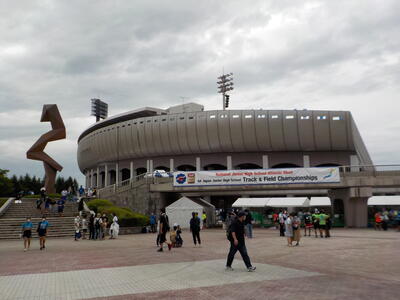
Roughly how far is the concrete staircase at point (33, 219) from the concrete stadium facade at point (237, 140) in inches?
1098

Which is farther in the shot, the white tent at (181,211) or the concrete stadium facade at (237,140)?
the concrete stadium facade at (237,140)

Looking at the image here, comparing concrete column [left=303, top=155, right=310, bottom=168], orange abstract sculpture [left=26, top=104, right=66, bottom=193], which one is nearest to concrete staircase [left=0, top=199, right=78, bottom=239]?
orange abstract sculpture [left=26, top=104, right=66, bottom=193]

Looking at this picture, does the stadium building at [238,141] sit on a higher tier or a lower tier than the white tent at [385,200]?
higher

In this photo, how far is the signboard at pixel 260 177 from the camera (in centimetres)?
3225

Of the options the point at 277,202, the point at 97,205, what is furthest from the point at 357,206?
the point at 97,205

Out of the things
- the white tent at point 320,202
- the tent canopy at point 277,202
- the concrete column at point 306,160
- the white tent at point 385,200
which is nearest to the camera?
the white tent at point 385,200

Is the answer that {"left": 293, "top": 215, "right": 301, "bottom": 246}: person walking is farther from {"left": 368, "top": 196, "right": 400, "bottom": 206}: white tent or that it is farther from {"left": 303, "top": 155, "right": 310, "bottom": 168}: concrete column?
{"left": 303, "top": 155, "right": 310, "bottom": 168}: concrete column

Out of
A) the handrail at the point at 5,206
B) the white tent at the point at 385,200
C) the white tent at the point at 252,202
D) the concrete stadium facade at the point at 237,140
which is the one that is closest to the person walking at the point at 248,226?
the white tent at the point at 252,202

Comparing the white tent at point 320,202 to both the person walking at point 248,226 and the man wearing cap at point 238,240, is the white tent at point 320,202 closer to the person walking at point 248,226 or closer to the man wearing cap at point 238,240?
the person walking at point 248,226

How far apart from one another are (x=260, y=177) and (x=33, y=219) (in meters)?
18.9

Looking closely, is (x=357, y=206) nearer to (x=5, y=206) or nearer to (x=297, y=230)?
(x=297, y=230)

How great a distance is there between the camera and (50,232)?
25203mm

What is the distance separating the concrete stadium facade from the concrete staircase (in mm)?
27900

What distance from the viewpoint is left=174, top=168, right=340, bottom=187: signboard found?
32.2 meters
